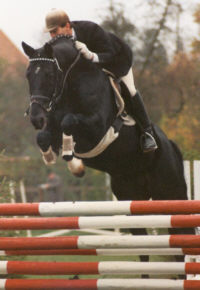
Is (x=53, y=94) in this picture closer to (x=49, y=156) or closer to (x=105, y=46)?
(x=49, y=156)

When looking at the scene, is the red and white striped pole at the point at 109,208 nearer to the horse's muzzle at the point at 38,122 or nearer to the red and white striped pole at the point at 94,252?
the red and white striped pole at the point at 94,252

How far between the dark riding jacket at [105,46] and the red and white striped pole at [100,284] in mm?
2307

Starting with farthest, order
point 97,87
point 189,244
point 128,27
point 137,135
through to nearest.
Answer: point 128,27 < point 137,135 < point 97,87 < point 189,244

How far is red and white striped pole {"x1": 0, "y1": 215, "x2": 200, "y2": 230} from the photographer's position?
10.1 ft

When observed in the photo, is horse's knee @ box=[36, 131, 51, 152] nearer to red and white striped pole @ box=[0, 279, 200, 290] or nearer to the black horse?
the black horse

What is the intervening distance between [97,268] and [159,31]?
1616 centimetres

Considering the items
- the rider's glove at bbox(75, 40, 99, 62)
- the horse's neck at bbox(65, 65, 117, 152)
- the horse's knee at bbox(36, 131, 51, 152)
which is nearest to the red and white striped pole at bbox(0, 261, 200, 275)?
the horse's knee at bbox(36, 131, 51, 152)

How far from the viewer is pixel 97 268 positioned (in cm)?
331

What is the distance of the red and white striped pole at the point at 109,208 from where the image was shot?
3.06 meters

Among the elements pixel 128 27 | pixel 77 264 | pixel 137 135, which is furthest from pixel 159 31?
pixel 77 264

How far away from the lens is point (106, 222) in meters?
3.19

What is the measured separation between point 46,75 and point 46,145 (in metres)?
0.51

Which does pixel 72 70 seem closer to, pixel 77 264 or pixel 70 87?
pixel 70 87

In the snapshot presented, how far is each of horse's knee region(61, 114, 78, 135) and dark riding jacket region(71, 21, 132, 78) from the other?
23.6 inches
